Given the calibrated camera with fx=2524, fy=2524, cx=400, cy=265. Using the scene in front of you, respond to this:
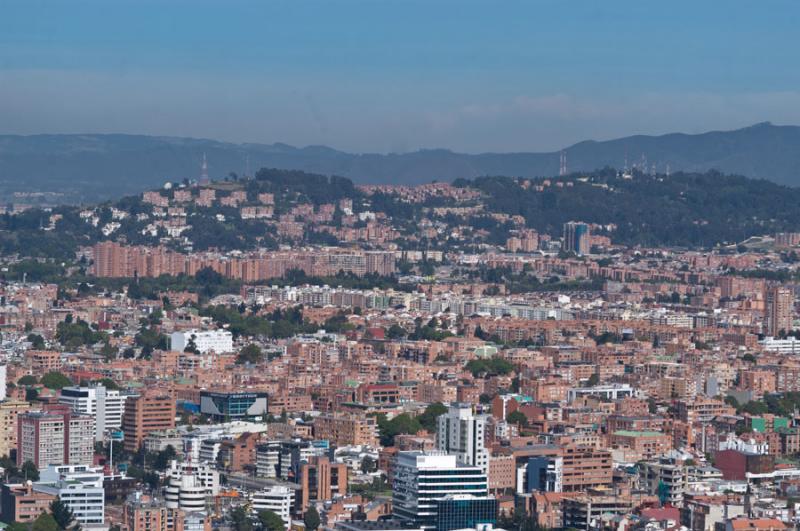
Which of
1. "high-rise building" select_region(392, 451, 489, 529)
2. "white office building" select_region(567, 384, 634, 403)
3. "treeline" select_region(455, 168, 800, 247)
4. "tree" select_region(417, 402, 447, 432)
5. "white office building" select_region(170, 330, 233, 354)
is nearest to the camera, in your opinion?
"high-rise building" select_region(392, 451, 489, 529)

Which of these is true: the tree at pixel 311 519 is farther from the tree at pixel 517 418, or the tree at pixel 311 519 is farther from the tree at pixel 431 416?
the tree at pixel 517 418

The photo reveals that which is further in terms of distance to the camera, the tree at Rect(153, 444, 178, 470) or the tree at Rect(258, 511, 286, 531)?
the tree at Rect(153, 444, 178, 470)

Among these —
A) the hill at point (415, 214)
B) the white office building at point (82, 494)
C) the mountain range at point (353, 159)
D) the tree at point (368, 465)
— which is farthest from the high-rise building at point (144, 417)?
the mountain range at point (353, 159)

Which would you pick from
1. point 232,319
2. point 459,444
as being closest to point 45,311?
point 232,319

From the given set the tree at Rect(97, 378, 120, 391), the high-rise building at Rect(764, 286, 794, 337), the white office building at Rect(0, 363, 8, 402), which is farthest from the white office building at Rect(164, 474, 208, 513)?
the high-rise building at Rect(764, 286, 794, 337)

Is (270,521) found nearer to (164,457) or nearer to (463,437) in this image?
(463,437)

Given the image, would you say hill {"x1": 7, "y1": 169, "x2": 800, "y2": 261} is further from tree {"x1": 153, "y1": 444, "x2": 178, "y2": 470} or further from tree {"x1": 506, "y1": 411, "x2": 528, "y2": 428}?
tree {"x1": 153, "y1": 444, "x2": 178, "y2": 470}

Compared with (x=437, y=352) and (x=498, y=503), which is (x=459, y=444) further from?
(x=437, y=352)

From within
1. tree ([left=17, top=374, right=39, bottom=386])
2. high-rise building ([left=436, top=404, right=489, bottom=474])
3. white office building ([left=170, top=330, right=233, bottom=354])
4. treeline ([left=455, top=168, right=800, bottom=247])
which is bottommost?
white office building ([left=170, top=330, right=233, bottom=354])
